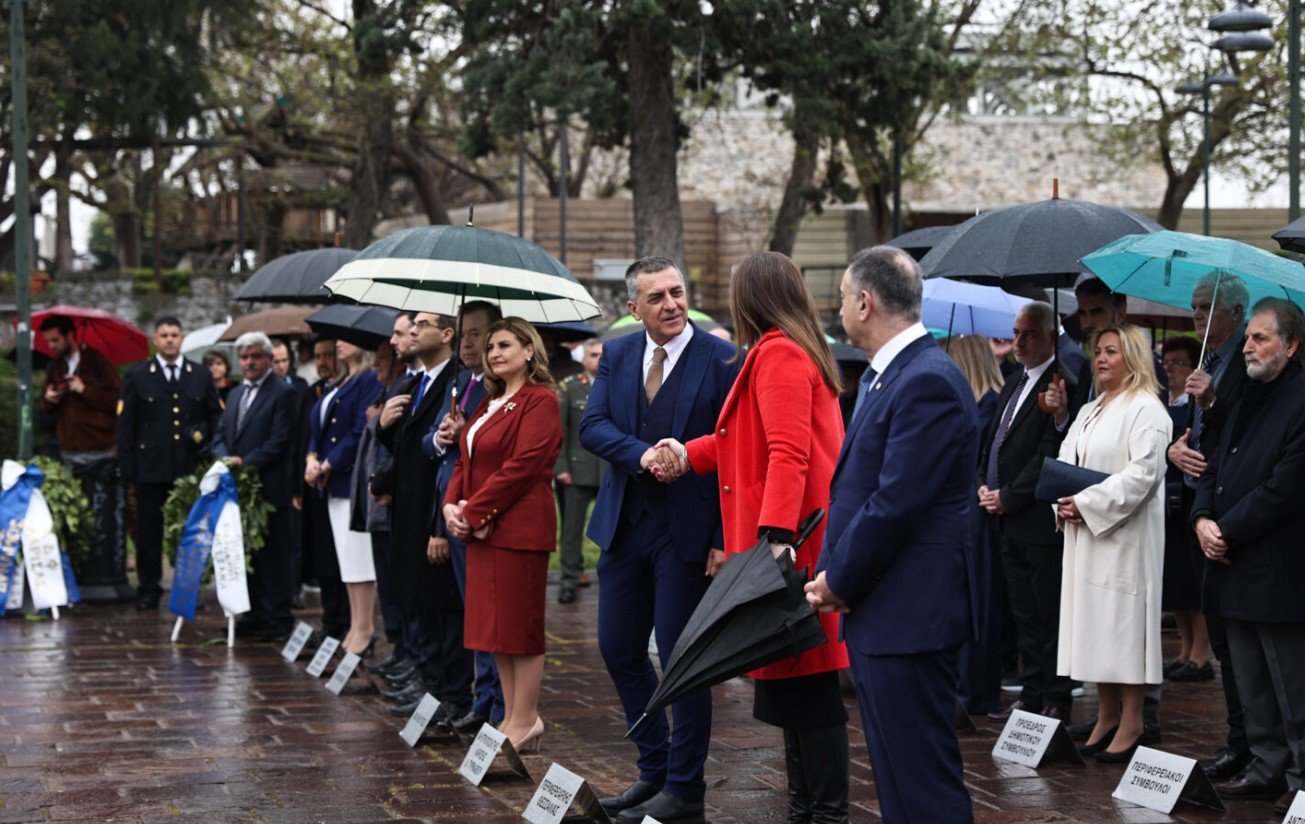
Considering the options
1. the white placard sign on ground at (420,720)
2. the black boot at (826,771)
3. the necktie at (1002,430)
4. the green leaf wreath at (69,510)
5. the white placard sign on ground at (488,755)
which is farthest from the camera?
the green leaf wreath at (69,510)

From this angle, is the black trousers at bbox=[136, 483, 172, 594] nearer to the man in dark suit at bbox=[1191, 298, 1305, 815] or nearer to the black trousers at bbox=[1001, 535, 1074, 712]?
the black trousers at bbox=[1001, 535, 1074, 712]

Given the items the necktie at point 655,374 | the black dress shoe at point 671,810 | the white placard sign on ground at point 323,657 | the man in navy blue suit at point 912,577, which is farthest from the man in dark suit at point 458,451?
the man in navy blue suit at point 912,577

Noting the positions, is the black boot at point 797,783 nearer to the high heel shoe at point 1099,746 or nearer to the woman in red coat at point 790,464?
the woman in red coat at point 790,464

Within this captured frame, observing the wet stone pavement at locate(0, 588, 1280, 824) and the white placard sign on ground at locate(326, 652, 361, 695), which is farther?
the white placard sign on ground at locate(326, 652, 361, 695)

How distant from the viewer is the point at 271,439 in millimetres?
11680

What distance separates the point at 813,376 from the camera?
5.95 meters

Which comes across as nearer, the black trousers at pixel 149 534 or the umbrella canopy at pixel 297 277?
the umbrella canopy at pixel 297 277

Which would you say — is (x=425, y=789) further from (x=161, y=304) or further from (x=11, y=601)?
(x=161, y=304)

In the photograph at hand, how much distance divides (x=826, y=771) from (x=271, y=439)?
6694 mm

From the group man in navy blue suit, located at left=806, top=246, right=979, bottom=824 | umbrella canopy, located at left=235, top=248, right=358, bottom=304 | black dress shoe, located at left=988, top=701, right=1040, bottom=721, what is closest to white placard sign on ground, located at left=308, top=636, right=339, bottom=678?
umbrella canopy, located at left=235, top=248, right=358, bottom=304

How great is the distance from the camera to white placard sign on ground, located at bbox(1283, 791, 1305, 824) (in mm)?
5816

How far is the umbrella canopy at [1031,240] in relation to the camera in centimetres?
738

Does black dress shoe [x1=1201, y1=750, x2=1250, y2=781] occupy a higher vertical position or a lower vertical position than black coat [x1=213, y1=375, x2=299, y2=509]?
lower

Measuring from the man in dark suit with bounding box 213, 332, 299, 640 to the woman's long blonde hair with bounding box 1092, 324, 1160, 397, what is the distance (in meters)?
6.06
